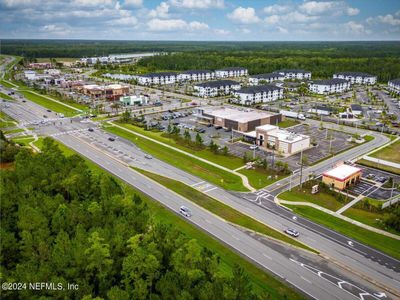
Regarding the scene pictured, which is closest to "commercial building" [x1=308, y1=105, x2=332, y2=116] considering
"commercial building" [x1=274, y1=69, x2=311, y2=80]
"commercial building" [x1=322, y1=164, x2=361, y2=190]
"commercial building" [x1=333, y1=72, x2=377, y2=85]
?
"commercial building" [x1=322, y1=164, x2=361, y2=190]

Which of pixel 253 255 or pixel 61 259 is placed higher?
pixel 61 259

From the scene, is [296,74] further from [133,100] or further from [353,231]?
[353,231]

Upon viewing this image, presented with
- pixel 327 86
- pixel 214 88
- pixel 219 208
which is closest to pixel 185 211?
pixel 219 208

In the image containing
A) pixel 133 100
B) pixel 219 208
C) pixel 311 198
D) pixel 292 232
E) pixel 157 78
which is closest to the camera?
pixel 292 232

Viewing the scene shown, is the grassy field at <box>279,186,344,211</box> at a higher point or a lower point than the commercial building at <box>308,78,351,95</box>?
lower

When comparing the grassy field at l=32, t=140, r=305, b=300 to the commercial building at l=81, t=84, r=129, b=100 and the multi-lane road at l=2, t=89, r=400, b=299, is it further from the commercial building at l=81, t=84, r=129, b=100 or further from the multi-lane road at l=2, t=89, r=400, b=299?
the commercial building at l=81, t=84, r=129, b=100

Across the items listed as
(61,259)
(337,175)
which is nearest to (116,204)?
(61,259)

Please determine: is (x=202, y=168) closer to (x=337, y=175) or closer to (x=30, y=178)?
(x=337, y=175)
